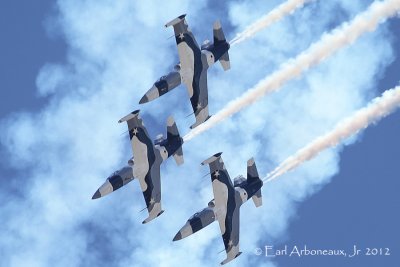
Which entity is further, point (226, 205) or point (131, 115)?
point (226, 205)

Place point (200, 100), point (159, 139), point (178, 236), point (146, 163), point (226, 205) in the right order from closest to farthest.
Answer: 1. point (178, 236)
2. point (226, 205)
3. point (146, 163)
4. point (159, 139)
5. point (200, 100)

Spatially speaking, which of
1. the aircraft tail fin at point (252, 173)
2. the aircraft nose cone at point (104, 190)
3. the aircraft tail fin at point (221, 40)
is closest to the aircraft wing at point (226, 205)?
the aircraft tail fin at point (252, 173)

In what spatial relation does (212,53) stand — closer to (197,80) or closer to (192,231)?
(197,80)

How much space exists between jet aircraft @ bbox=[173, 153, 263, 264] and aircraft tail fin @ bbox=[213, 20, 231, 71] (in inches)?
267

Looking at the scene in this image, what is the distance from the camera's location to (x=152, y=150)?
80.2 meters

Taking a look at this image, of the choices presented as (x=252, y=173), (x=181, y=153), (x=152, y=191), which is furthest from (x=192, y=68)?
(x=152, y=191)

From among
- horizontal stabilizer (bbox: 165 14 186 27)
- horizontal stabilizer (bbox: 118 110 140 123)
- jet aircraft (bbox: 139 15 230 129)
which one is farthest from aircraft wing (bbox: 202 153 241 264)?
horizontal stabilizer (bbox: 165 14 186 27)

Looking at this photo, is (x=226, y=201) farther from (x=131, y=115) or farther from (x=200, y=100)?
(x=131, y=115)

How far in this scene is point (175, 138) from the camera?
7988cm

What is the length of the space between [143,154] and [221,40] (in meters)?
9.93

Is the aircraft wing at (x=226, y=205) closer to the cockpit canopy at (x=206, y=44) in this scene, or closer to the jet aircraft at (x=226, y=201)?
the jet aircraft at (x=226, y=201)

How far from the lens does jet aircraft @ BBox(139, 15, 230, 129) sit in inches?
3076

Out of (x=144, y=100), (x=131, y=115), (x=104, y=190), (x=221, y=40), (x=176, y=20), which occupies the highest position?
(x=176, y=20)

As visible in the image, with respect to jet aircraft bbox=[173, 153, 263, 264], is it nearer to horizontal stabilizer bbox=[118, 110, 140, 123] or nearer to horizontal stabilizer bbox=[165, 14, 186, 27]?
horizontal stabilizer bbox=[118, 110, 140, 123]
